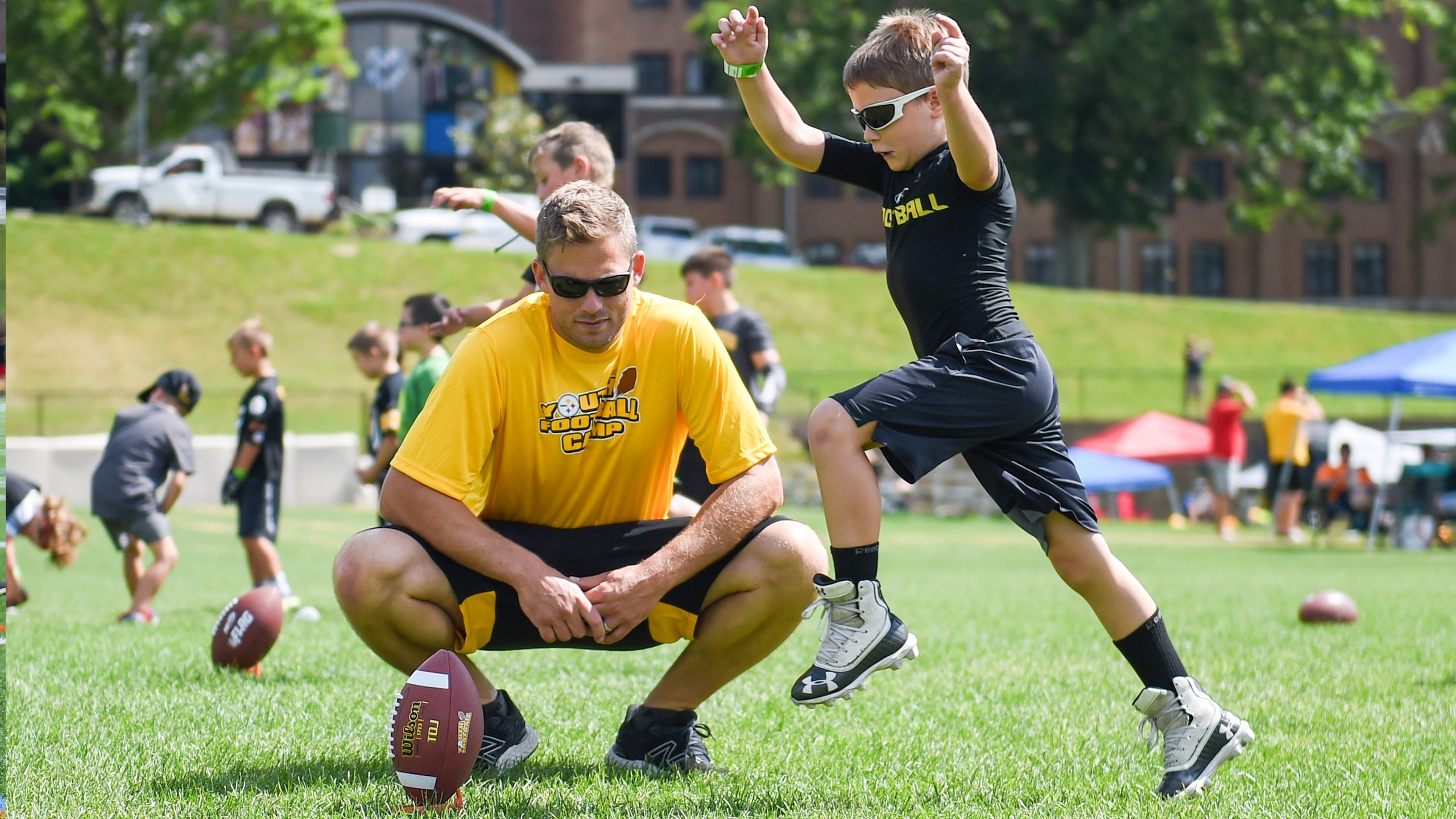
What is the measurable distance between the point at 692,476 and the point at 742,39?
245 centimetres

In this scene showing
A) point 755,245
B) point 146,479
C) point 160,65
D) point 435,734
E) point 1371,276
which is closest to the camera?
point 435,734

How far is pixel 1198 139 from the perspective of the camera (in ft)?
135

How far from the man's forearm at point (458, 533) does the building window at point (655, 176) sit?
55.4 meters

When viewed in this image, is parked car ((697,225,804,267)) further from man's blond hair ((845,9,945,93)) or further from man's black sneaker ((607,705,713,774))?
man's black sneaker ((607,705,713,774))

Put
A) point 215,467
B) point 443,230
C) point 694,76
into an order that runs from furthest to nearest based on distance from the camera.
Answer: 1. point 694,76
2. point 443,230
3. point 215,467

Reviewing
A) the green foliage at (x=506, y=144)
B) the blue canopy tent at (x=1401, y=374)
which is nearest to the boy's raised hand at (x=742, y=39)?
the blue canopy tent at (x=1401, y=374)

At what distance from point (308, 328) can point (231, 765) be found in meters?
31.3

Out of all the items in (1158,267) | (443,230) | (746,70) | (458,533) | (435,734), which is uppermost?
(443,230)

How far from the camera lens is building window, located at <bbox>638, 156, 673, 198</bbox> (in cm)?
5881

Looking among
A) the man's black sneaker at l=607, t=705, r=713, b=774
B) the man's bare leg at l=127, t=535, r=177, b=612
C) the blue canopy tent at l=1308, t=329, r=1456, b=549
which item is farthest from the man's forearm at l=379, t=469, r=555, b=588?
the blue canopy tent at l=1308, t=329, r=1456, b=549

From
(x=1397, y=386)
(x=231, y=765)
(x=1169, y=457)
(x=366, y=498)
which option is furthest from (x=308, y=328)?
(x=231, y=765)

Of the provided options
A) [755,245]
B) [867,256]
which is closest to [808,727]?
[755,245]

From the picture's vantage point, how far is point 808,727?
498 centimetres

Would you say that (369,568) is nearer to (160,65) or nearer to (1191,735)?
(1191,735)
